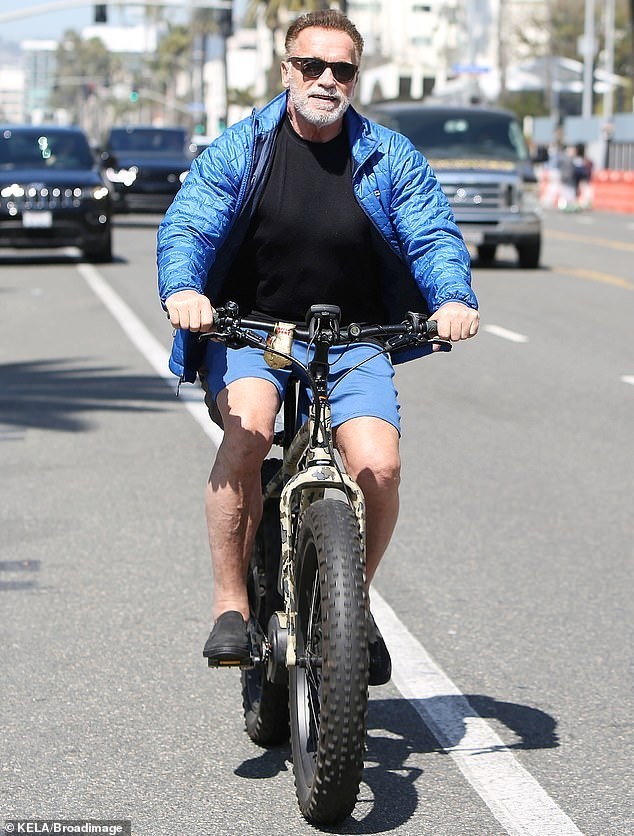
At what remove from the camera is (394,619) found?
6.36 metres

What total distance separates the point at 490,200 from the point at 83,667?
19.0 metres

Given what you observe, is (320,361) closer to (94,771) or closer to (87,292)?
(94,771)

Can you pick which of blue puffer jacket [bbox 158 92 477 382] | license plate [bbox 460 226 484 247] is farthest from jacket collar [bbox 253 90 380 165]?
license plate [bbox 460 226 484 247]

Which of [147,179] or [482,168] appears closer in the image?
[482,168]

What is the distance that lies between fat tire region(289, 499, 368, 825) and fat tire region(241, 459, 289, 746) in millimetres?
359

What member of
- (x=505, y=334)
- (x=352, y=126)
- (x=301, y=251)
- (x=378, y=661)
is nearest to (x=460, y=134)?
(x=505, y=334)

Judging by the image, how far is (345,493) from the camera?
175 inches

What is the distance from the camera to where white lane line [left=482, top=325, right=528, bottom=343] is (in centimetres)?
Answer: 1623

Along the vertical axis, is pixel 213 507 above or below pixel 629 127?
above

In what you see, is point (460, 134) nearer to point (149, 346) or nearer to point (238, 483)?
point (149, 346)

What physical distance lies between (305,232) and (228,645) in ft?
3.64

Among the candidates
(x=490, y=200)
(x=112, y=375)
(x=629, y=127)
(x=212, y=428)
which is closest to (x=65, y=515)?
(x=212, y=428)

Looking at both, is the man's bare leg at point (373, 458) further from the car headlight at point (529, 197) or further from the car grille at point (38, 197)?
the car headlight at point (529, 197)

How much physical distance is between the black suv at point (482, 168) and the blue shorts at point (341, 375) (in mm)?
18851
